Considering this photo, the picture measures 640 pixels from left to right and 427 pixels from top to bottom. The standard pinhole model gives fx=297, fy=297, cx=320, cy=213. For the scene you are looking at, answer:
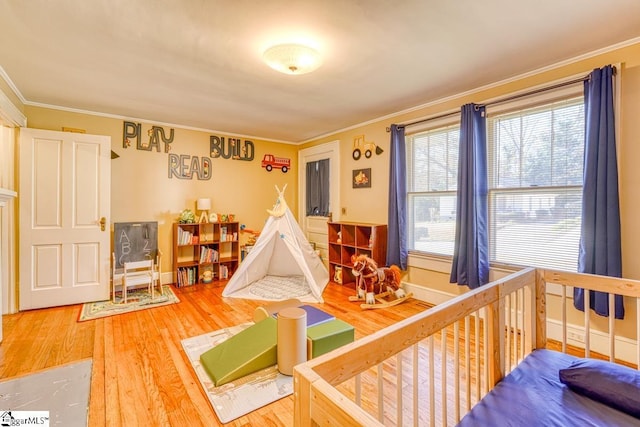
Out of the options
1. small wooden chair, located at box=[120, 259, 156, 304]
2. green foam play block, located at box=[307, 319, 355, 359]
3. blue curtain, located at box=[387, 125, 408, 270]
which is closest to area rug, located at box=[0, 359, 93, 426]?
green foam play block, located at box=[307, 319, 355, 359]

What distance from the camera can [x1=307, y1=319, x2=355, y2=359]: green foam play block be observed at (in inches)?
89.6

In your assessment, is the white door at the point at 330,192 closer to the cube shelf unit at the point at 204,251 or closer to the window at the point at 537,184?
the cube shelf unit at the point at 204,251

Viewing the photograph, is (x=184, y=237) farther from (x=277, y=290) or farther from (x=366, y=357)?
(x=366, y=357)

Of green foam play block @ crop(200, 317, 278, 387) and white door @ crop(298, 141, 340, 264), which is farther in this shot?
white door @ crop(298, 141, 340, 264)

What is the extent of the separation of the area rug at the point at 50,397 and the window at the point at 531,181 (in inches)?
140

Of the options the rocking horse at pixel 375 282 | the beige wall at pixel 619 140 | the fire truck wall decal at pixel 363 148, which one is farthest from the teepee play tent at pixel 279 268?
the beige wall at pixel 619 140

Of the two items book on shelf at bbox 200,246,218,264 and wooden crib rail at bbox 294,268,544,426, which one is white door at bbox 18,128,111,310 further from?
wooden crib rail at bbox 294,268,544,426

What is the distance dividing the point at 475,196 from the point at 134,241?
4.35 meters

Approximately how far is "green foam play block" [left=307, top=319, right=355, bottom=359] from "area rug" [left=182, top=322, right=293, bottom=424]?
0.27m

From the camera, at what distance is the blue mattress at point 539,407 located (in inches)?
47.8

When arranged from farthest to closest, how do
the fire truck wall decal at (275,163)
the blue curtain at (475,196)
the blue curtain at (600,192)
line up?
the fire truck wall decal at (275,163), the blue curtain at (475,196), the blue curtain at (600,192)

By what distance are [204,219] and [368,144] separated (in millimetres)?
2780

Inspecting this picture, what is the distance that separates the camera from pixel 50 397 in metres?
1.92

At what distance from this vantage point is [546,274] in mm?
1907
